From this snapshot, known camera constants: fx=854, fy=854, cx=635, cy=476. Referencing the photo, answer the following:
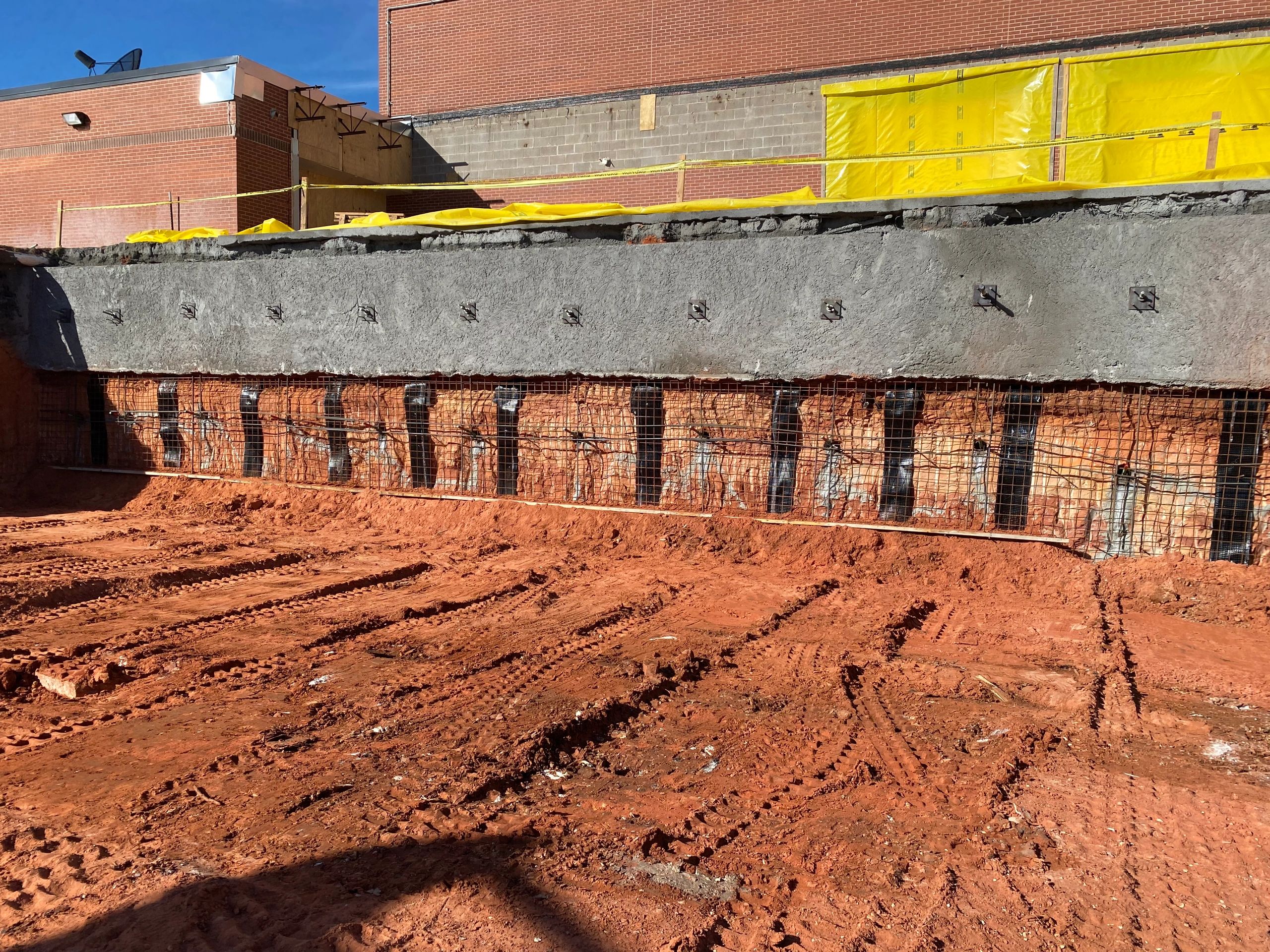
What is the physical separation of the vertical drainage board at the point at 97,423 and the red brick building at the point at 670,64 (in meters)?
9.16

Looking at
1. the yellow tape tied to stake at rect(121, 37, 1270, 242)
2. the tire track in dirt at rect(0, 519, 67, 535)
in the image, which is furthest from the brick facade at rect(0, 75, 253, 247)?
the tire track in dirt at rect(0, 519, 67, 535)

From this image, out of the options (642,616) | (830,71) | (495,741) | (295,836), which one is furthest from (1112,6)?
(295,836)

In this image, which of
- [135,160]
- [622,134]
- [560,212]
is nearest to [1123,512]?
[560,212]

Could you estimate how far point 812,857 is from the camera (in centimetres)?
324

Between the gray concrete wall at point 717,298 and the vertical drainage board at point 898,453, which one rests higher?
the gray concrete wall at point 717,298

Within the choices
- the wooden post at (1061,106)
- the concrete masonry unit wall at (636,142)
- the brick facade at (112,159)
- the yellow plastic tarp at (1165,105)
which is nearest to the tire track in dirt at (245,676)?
the yellow plastic tarp at (1165,105)

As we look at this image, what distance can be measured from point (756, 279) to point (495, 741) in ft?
19.7

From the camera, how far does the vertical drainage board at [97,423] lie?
12.2 m

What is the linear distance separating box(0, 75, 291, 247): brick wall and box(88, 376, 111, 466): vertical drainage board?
193 inches

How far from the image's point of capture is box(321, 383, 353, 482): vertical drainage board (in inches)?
423

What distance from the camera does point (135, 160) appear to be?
54.8 ft

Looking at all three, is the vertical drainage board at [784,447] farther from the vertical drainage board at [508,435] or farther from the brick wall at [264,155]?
the brick wall at [264,155]

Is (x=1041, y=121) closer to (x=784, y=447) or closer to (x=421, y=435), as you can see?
(x=784, y=447)

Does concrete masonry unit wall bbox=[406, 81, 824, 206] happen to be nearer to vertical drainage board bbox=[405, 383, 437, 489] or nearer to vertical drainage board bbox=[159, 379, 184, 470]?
vertical drainage board bbox=[159, 379, 184, 470]
